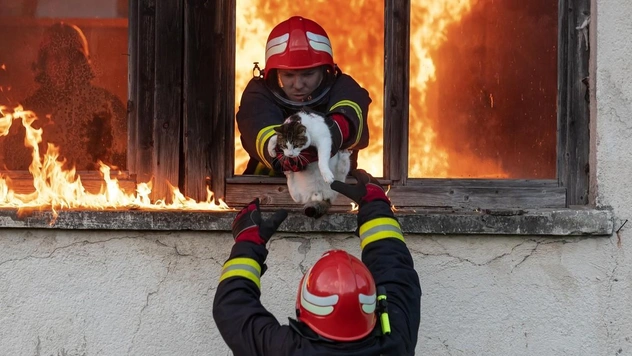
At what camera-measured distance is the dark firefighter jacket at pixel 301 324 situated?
11.1 ft

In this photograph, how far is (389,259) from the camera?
3.81 meters

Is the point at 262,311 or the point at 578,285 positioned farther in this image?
the point at 578,285

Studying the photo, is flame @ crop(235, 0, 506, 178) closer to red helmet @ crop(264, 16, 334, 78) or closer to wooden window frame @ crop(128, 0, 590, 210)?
wooden window frame @ crop(128, 0, 590, 210)

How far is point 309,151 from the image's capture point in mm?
4348

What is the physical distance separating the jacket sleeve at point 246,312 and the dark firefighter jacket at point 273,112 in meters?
0.85

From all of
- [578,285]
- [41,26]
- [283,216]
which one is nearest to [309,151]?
[283,216]

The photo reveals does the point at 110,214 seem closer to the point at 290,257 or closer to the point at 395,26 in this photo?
the point at 290,257

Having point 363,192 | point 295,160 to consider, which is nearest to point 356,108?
point 295,160

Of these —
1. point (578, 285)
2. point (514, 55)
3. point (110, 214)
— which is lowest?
point (578, 285)

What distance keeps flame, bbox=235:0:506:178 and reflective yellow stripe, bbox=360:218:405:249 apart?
159cm

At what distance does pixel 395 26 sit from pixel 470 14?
2.02ft

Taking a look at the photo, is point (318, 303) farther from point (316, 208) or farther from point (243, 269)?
point (316, 208)

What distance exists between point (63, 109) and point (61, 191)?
1.67ft

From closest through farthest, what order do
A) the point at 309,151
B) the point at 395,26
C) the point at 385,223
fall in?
the point at 385,223 < the point at 309,151 < the point at 395,26
